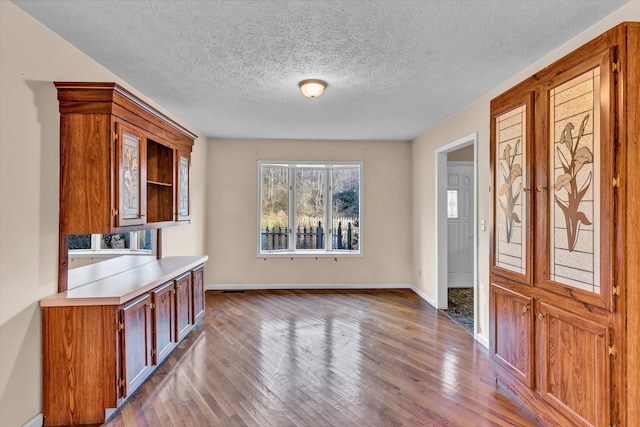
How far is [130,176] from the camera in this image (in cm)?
269

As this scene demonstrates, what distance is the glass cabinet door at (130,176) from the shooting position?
2498 mm

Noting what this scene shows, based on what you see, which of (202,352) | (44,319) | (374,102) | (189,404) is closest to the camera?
(44,319)

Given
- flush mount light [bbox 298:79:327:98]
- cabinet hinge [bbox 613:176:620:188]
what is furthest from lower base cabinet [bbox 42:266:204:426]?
cabinet hinge [bbox 613:176:620:188]

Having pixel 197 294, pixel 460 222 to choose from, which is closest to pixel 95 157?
pixel 197 294

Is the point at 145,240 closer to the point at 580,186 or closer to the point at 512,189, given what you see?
the point at 512,189

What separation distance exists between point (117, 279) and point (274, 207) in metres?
3.34

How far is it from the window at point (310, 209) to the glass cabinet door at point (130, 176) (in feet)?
10.1

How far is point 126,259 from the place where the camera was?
11.2 feet

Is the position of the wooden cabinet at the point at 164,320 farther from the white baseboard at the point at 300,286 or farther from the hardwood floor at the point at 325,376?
the white baseboard at the point at 300,286

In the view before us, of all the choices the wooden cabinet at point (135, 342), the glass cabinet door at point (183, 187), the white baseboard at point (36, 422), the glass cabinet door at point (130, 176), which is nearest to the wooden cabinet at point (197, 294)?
the glass cabinet door at point (183, 187)

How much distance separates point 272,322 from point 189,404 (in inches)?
70.8

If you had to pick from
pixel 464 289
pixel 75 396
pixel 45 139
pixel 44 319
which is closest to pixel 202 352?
pixel 75 396

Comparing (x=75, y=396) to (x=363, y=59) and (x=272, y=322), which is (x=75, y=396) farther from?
(x=363, y=59)

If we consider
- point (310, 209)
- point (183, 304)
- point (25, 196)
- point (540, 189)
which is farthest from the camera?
point (310, 209)
